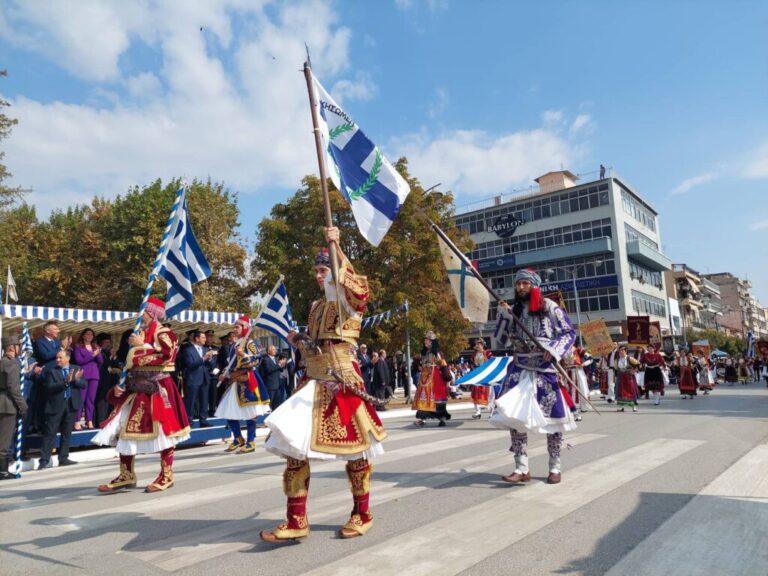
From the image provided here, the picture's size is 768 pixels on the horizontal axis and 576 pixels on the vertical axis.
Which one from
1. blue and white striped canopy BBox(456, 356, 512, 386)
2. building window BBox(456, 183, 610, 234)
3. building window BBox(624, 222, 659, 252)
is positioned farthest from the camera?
building window BBox(624, 222, 659, 252)

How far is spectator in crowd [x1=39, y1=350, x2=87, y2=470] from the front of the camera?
958 centimetres

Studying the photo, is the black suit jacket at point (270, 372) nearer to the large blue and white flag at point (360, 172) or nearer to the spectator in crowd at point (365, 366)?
the spectator in crowd at point (365, 366)

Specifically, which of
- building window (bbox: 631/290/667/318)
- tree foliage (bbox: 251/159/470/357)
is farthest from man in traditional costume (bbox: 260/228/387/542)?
building window (bbox: 631/290/667/318)

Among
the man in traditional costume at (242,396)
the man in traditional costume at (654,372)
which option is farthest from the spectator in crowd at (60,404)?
the man in traditional costume at (654,372)

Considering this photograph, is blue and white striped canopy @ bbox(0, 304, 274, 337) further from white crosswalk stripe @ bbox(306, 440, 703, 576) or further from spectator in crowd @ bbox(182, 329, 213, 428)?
white crosswalk stripe @ bbox(306, 440, 703, 576)

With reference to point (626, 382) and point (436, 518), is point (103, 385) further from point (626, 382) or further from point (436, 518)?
point (626, 382)

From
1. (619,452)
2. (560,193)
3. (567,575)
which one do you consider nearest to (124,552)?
(567,575)

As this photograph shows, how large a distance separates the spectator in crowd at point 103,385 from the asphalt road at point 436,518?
3764 mm

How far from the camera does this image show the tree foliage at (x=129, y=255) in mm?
31438

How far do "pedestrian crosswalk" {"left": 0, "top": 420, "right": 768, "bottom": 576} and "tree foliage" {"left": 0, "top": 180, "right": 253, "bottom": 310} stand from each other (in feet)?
78.7

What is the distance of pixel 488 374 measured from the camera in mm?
13250

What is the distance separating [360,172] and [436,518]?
313cm

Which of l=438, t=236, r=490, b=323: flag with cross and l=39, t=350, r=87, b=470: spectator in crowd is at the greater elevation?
l=438, t=236, r=490, b=323: flag with cross

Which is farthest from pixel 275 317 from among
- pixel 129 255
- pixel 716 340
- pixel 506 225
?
pixel 716 340
